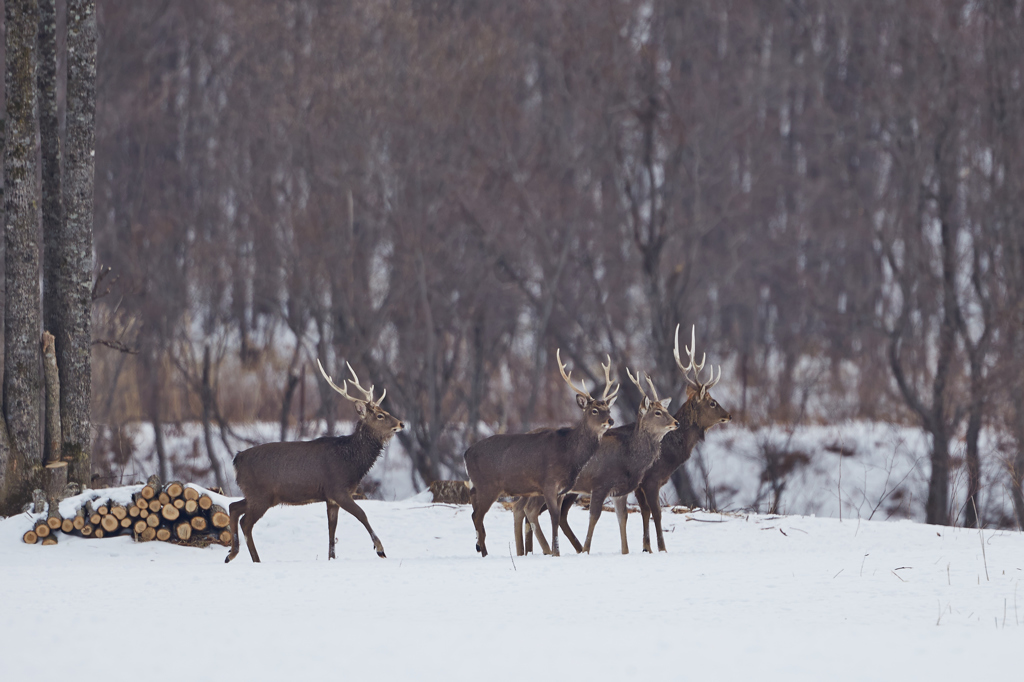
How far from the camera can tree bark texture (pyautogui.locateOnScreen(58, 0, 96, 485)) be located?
40.5 feet

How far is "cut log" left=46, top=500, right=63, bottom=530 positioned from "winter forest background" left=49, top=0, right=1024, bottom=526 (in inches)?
344

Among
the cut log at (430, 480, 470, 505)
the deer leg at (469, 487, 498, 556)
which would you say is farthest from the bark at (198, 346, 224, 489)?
the deer leg at (469, 487, 498, 556)

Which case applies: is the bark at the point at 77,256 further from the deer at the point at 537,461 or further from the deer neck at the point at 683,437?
the deer neck at the point at 683,437

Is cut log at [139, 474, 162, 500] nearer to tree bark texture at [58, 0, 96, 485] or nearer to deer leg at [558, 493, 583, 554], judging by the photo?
tree bark texture at [58, 0, 96, 485]

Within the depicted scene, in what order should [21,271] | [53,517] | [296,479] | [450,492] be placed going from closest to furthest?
1. [296,479]
2. [53,517]
3. [21,271]
4. [450,492]

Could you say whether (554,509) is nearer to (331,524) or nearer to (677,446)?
(677,446)

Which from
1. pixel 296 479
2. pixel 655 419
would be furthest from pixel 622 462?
pixel 296 479

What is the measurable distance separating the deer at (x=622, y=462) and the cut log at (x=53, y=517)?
412cm

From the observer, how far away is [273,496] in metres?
9.55

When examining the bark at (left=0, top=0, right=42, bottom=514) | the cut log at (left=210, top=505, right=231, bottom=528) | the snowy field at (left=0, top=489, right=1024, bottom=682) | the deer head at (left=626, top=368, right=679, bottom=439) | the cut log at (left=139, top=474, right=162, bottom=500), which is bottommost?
the snowy field at (left=0, top=489, right=1024, bottom=682)

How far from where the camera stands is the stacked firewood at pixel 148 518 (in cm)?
1061

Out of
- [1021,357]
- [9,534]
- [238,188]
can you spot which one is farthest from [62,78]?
[1021,357]

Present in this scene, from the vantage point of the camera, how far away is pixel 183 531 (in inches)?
422

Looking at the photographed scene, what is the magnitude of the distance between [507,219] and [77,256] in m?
12.8
